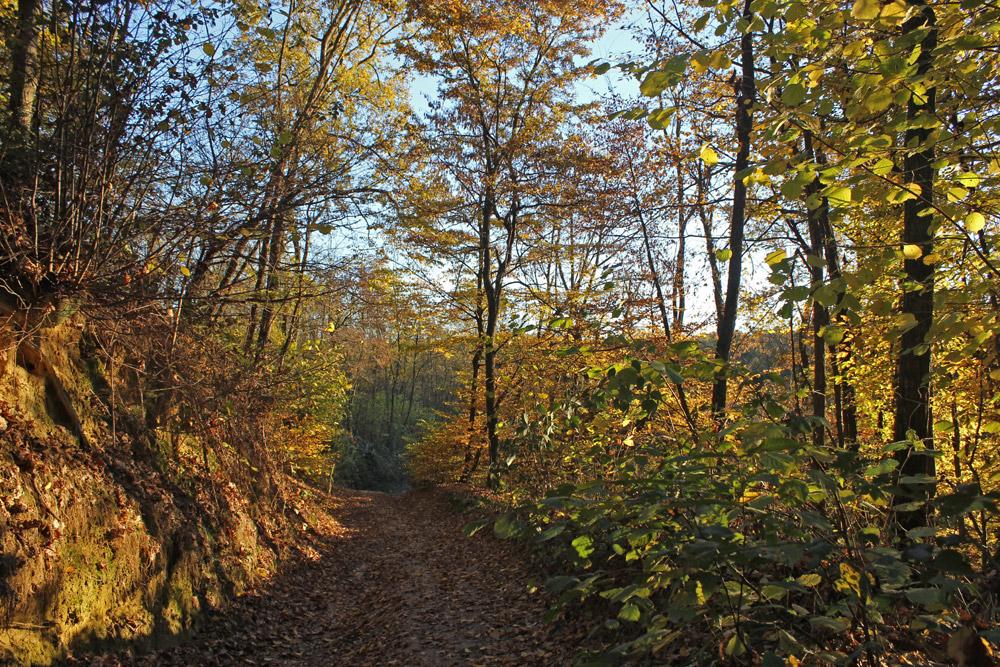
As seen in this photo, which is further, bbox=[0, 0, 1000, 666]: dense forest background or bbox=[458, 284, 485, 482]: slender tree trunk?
bbox=[458, 284, 485, 482]: slender tree trunk

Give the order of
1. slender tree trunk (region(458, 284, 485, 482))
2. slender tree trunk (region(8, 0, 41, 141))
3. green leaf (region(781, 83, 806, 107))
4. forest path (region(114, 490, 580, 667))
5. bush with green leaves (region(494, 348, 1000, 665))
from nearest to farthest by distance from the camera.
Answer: bush with green leaves (region(494, 348, 1000, 665)) < green leaf (region(781, 83, 806, 107)) < slender tree trunk (region(8, 0, 41, 141)) < forest path (region(114, 490, 580, 667)) < slender tree trunk (region(458, 284, 485, 482))

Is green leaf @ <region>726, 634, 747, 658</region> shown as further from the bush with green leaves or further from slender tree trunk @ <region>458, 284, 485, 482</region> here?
slender tree trunk @ <region>458, 284, 485, 482</region>

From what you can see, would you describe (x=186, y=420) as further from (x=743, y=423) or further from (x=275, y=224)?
(x=743, y=423)

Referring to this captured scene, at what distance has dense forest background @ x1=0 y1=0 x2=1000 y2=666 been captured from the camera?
7.61 feet

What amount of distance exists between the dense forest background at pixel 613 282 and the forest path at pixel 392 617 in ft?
3.52

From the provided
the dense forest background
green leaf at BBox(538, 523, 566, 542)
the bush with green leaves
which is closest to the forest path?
the dense forest background

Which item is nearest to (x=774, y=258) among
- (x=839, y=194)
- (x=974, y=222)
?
(x=839, y=194)

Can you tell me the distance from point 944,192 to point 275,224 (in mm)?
6208

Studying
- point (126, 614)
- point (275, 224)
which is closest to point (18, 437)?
point (126, 614)

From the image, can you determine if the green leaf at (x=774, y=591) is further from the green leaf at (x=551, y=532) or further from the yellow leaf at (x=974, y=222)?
the yellow leaf at (x=974, y=222)

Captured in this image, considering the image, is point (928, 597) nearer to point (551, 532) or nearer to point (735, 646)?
point (735, 646)

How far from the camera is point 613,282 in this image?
11.6ft

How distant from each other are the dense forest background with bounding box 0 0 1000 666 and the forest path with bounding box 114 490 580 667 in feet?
3.52

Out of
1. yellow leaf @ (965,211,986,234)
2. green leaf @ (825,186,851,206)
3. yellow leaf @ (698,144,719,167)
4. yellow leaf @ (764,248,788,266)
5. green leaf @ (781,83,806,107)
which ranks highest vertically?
green leaf @ (781,83,806,107)
